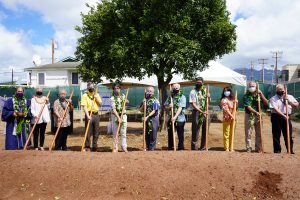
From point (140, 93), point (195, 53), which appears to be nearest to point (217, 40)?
point (195, 53)

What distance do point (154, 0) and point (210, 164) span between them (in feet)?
23.1

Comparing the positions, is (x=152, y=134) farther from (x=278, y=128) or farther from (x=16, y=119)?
(x=16, y=119)

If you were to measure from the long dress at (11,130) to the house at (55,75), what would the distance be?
2852 centimetres

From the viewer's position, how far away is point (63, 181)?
6605mm

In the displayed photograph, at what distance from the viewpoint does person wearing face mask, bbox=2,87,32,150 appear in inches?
348

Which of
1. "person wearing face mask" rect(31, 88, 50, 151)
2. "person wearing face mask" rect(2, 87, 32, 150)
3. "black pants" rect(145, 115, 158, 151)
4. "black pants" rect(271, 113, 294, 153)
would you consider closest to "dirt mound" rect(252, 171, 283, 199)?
"black pants" rect(271, 113, 294, 153)

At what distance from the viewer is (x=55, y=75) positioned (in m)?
38.3

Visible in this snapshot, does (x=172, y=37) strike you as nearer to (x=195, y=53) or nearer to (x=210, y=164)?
(x=195, y=53)

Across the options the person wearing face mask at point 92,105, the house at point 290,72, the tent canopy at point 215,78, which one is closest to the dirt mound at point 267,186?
the person wearing face mask at point 92,105

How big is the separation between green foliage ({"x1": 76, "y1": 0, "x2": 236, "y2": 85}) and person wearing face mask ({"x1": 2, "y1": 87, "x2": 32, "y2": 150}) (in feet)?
13.5

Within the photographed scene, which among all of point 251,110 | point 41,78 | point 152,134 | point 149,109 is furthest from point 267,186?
point 41,78

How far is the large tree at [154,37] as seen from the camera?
1221 cm

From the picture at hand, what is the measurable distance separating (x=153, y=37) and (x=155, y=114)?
4.22 metres

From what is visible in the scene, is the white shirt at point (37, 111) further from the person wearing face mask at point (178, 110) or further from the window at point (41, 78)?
the window at point (41, 78)
